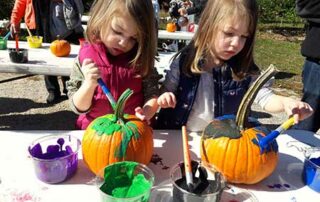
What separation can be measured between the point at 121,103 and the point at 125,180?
0.79ft

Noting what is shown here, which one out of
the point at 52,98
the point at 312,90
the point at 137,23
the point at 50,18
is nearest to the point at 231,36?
the point at 137,23

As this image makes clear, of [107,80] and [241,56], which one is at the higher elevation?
[241,56]

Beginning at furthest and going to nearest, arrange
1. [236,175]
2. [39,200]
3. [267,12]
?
[267,12], [236,175], [39,200]

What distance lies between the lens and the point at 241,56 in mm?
1727

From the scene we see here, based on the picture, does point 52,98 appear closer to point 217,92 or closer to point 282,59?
point 217,92

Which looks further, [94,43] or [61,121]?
[61,121]

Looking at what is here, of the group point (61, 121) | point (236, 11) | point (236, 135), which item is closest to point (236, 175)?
point (236, 135)

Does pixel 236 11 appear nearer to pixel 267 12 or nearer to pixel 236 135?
pixel 236 135

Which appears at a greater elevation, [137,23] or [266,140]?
[137,23]

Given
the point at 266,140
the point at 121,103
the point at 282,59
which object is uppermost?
the point at 121,103

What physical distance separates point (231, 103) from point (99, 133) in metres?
0.75

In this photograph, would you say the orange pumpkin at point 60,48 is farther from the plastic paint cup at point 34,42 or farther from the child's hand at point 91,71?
the child's hand at point 91,71

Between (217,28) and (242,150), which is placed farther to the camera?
(217,28)

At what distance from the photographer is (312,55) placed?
7.63 feet
